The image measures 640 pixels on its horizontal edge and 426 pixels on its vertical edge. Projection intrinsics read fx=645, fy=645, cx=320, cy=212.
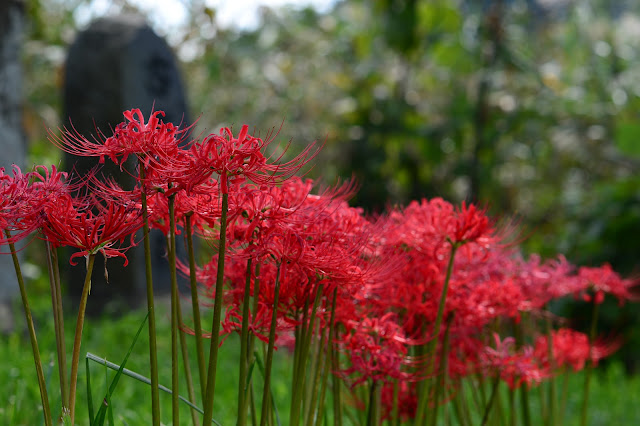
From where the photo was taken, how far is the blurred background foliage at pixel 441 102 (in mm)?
6727

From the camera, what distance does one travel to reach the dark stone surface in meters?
5.30

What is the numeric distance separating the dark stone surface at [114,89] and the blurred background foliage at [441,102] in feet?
2.36

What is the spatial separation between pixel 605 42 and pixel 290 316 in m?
8.66

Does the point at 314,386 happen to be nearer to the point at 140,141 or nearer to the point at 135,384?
the point at 140,141

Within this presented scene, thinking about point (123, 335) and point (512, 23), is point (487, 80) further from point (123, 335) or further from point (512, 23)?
point (123, 335)

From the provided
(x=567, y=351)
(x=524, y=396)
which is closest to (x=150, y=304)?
(x=524, y=396)

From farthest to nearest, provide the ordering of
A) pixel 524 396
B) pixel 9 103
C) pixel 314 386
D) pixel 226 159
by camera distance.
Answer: pixel 9 103
pixel 524 396
pixel 314 386
pixel 226 159

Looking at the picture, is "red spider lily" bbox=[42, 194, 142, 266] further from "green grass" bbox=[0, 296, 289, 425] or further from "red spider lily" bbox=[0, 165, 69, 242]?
"green grass" bbox=[0, 296, 289, 425]

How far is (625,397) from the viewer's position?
3859 mm

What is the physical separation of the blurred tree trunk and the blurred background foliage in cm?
123

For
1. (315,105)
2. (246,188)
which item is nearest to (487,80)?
(315,105)

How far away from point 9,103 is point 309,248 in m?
4.04

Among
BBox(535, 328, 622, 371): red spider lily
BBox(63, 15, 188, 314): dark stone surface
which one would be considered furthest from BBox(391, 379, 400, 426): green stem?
BBox(63, 15, 188, 314): dark stone surface

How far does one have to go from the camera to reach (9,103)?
14.8ft
